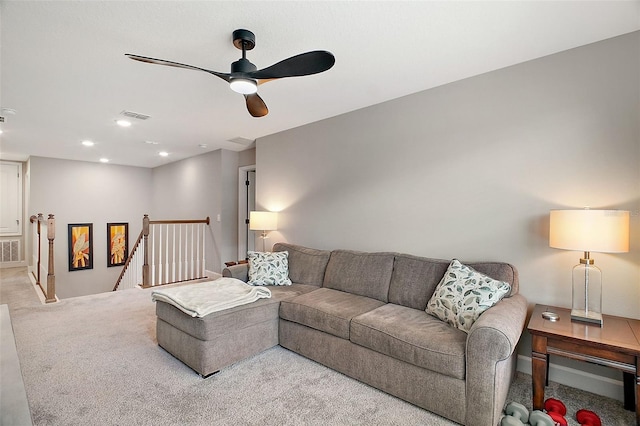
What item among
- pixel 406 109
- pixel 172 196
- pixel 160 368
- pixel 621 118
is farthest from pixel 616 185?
pixel 172 196

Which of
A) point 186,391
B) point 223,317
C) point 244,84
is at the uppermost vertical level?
point 244,84

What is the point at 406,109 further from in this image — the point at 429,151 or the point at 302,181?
the point at 302,181

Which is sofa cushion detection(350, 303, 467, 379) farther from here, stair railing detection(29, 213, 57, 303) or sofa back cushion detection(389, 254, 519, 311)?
stair railing detection(29, 213, 57, 303)

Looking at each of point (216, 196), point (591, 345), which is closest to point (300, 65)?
point (591, 345)

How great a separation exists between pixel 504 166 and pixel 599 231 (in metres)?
0.89

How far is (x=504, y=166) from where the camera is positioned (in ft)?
8.57

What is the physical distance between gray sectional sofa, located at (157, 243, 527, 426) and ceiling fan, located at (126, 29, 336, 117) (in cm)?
173

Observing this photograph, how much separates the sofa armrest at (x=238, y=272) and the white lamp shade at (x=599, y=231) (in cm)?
300

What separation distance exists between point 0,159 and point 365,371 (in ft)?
27.7

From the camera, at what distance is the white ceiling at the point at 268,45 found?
6.07 feet

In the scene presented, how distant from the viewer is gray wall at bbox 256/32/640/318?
7.14ft

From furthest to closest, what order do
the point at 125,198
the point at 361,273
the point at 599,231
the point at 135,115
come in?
1. the point at 125,198
2. the point at 135,115
3. the point at 361,273
4. the point at 599,231

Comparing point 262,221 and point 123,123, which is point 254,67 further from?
point 123,123

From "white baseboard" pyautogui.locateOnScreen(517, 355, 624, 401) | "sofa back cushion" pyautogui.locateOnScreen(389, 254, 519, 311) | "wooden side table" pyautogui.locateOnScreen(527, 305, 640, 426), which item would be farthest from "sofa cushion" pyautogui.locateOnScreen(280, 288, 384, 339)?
"white baseboard" pyautogui.locateOnScreen(517, 355, 624, 401)
